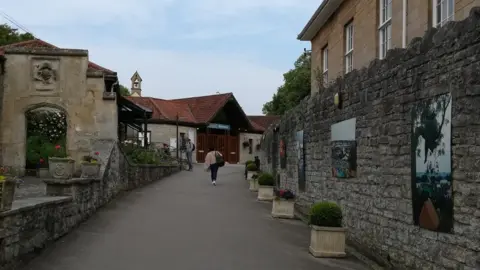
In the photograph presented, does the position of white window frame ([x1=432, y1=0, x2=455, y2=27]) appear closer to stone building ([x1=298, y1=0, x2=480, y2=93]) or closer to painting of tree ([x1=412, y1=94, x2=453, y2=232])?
stone building ([x1=298, y1=0, x2=480, y2=93])

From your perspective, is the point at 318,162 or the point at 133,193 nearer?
the point at 318,162

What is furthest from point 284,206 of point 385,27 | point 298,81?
point 298,81

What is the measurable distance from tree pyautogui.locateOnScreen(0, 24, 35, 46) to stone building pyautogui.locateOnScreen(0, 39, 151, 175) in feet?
48.6

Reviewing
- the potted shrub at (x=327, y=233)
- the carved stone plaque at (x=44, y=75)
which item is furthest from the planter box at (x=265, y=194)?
the potted shrub at (x=327, y=233)

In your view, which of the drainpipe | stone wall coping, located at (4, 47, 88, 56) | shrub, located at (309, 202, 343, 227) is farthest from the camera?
stone wall coping, located at (4, 47, 88, 56)

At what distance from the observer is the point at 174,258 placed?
8.09m

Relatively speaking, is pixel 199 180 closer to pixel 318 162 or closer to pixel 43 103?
pixel 43 103

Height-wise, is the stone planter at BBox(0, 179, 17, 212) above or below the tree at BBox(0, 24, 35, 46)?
below

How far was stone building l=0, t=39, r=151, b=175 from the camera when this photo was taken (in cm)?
1653

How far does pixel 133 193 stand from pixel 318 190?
716 centimetres

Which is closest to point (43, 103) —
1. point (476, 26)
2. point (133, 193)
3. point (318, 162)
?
point (133, 193)

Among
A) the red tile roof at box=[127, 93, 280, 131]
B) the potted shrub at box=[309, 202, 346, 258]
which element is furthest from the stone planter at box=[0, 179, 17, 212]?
the red tile roof at box=[127, 93, 280, 131]

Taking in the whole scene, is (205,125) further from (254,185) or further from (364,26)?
(364,26)

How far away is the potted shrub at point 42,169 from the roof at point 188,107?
819 inches
